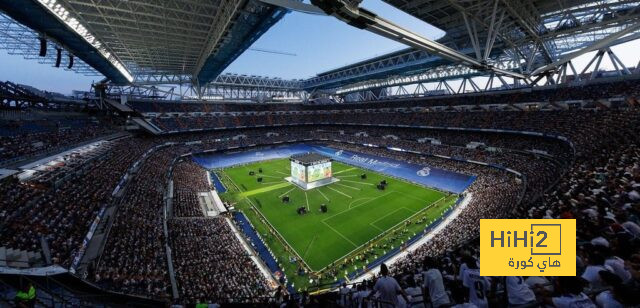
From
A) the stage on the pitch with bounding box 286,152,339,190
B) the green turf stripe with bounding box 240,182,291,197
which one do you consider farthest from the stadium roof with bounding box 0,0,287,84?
the green turf stripe with bounding box 240,182,291,197

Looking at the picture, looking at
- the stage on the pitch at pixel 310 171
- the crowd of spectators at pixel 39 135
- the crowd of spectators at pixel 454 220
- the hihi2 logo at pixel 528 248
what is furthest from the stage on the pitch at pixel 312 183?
the hihi2 logo at pixel 528 248

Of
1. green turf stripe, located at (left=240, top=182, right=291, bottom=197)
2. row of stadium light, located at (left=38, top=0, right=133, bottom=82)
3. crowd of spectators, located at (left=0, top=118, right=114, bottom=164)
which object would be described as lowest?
green turf stripe, located at (left=240, top=182, right=291, bottom=197)

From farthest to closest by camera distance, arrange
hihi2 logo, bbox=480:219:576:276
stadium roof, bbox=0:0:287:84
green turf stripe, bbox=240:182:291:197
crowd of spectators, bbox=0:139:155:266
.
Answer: green turf stripe, bbox=240:182:291:197
stadium roof, bbox=0:0:287:84
crowd of spectators, bbox=0:139:155:266
hihi2 logo, bbox=480:219:576:276

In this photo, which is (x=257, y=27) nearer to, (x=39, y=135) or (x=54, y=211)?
(x=54, y=211)

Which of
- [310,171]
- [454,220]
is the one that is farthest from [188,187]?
[454,220]

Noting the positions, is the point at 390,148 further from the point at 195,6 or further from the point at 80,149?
the point at 80,149

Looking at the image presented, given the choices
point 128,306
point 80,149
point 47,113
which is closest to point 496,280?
point 128,306

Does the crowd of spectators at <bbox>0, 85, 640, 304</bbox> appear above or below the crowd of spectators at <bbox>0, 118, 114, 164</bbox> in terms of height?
below

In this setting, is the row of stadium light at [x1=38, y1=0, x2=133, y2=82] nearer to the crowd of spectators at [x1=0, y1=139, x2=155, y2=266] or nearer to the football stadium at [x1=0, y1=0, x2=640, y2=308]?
the football stadium at [x1=0, y1=0, x2=640, y2=308]
